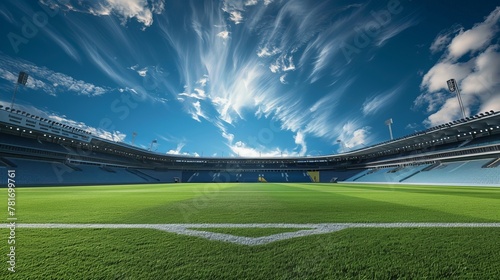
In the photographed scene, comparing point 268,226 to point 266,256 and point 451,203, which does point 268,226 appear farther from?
point 451,203

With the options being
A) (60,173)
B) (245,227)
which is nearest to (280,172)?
(60,173)

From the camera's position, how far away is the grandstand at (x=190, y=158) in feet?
88.1

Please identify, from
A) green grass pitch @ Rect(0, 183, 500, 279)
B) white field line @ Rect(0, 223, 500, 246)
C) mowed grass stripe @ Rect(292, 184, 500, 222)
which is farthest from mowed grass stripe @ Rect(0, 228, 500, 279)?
mowed grass stripe @ Rect(292, 184, 500, 222)

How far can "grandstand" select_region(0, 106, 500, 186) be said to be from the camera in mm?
26844

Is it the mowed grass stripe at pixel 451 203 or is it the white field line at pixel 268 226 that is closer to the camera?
the white field line at pixel 268 226

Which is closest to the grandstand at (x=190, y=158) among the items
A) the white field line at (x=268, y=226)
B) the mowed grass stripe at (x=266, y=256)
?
the white field line at (x=268, y=226)

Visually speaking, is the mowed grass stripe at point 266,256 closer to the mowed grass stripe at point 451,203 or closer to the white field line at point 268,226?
the white field line at point 268,226

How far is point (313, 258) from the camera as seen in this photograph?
2.06 m

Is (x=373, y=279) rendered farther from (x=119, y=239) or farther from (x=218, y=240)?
(x=119, y=239)

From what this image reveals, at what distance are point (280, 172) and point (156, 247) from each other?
61.6 meters

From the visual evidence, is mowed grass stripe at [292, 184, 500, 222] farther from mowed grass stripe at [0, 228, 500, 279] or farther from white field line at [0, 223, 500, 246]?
mowed grass stripe at [0, 228, 500, 279]

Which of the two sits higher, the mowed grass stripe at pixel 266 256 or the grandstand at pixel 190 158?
the grandstand at pixel 190 158

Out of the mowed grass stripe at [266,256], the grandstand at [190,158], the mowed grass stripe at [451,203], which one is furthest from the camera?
the grandstand at [190,158]

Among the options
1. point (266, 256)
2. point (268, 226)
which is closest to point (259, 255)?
point (266, 256)
